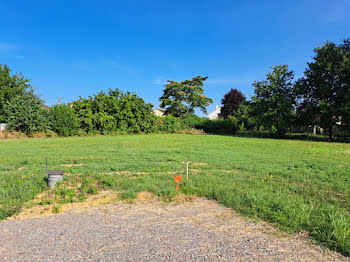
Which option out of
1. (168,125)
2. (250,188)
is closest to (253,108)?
(168,125)

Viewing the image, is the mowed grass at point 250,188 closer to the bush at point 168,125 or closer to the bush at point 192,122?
the bush at point 168,125

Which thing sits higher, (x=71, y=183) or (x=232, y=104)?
(x=232, y=104)

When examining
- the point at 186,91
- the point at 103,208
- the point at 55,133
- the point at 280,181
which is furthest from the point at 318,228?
the point at 186,91

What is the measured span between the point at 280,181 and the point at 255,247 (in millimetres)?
3184

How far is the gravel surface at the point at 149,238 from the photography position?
90.8 inches

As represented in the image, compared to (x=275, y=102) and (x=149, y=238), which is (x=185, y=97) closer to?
(x=275, y=102)

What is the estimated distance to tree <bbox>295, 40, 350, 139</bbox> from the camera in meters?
Answer: 18.4

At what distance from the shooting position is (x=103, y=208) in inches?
145

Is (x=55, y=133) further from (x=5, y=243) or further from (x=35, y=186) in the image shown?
(x=5, y=243)

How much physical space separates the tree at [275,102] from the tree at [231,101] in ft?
75.9

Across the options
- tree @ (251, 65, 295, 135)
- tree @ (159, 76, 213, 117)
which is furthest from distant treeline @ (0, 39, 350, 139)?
tree @ (159, 76, 213, 117)

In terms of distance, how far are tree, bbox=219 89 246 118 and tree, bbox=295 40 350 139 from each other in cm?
2580

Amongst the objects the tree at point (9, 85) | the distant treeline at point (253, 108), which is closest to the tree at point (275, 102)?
the distant treeline at point (253, 108)

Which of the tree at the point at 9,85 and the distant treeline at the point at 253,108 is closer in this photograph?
the distant treeline at the point at 253,108
